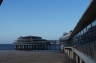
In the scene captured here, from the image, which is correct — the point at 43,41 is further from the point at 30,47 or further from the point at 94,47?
the point at 94,47

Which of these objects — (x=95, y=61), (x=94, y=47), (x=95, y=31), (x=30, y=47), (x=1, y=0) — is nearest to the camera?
(x=1, y=0)

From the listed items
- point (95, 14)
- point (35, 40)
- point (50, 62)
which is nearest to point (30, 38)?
point (35, 40)

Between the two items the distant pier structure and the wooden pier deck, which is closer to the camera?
the wooden pier deck

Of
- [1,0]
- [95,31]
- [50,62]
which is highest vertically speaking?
[1,0]

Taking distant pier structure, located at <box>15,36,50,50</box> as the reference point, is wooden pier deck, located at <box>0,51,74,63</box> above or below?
below

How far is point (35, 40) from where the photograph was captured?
15575cm

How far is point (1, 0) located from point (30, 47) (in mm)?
138425

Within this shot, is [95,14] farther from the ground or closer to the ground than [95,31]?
farther from the ground

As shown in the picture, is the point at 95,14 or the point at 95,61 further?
the point at 95,14

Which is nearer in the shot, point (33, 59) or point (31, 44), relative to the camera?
point (33, 59)

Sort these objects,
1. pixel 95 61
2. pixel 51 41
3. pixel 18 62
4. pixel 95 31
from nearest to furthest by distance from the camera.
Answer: pixel 95 61
pixel 95 31
pixel 18 62
pixel 51 41

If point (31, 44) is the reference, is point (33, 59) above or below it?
below

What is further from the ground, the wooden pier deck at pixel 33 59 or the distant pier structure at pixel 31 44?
the distant pier structure at pixel 31 44

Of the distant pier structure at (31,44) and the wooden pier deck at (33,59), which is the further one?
the distant pier structure at (31,44)
